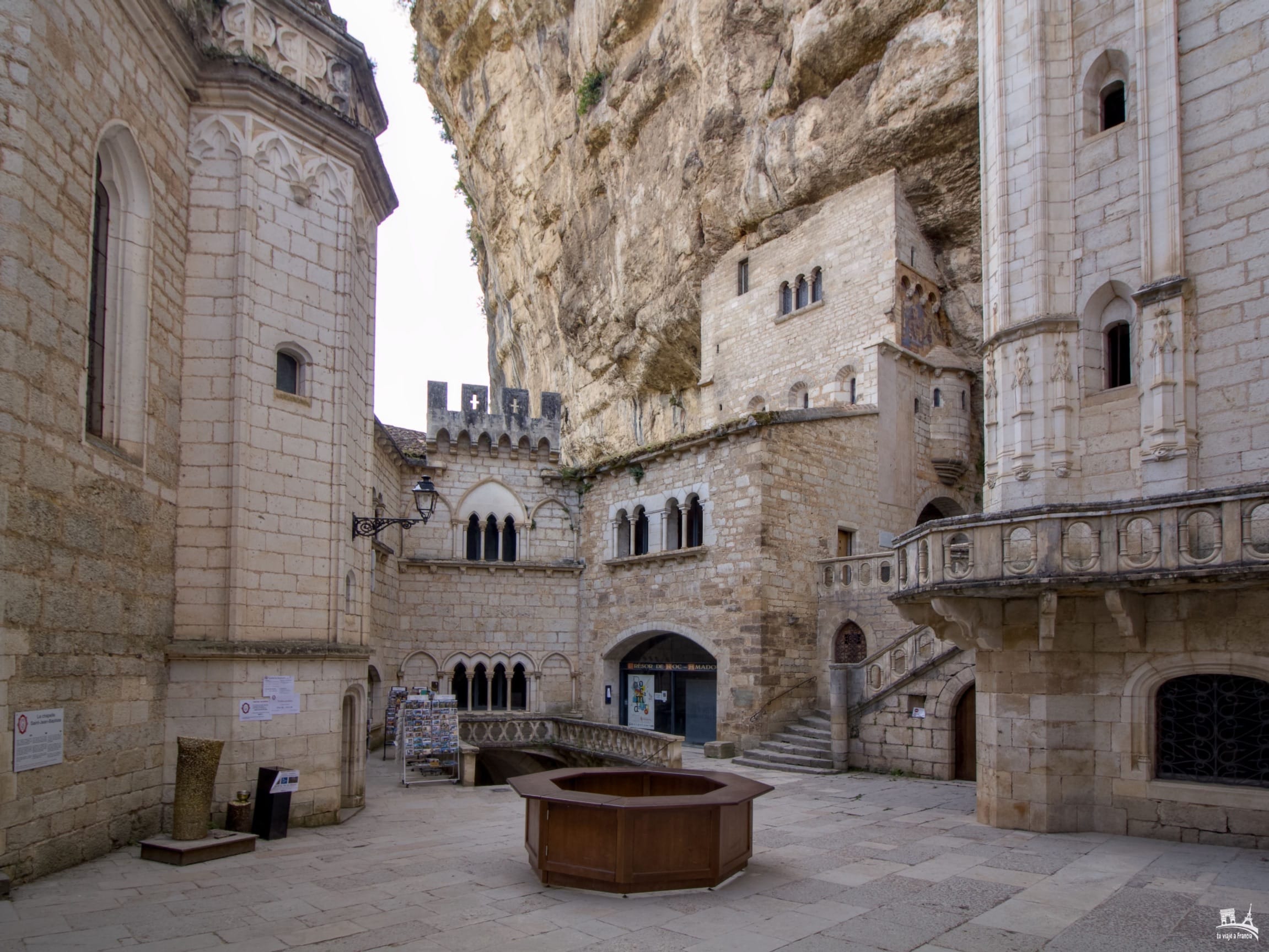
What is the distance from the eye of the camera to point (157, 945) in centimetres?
667

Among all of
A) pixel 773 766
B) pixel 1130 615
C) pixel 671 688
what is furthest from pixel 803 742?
pixel 1130 615

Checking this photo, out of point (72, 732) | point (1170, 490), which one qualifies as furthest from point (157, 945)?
point (1170, 490)

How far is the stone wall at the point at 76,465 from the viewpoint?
26.5ft

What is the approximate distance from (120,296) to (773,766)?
13.7 meters

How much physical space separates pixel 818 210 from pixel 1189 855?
66.4ft

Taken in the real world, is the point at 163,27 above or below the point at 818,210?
below

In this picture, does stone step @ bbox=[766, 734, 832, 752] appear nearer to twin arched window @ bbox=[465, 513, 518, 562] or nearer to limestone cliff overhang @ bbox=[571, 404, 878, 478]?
limestone cliff overhang @ bbox=[571, 404, 878, 478]

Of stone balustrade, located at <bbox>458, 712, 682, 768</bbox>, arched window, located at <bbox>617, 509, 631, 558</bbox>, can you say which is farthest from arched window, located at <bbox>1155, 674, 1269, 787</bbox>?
arched window, located at <bbox>617, 509, 631, 558</bbox>

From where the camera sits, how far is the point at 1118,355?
1283cm

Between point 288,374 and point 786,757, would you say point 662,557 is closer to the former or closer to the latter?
point 786,757

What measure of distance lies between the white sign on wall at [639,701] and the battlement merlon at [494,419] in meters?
6.78

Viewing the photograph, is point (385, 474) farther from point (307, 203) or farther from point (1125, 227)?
point (1125, 227)

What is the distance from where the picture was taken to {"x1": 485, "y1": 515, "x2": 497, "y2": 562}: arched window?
85.7 feet

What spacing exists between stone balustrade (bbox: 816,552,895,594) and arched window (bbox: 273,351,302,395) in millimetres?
12353
